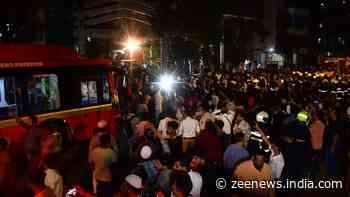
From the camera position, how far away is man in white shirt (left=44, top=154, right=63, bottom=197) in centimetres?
683

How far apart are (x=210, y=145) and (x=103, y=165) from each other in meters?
2.31

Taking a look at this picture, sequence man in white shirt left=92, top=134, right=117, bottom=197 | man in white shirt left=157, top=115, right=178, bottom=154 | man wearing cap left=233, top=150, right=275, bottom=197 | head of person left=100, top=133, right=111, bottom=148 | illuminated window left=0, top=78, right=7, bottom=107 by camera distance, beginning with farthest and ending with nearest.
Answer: illuminated window left=0, top=78, right=7, bottom=107
man in white shirt left=157, top=115, right=178, bottom=154
head of person left=100, top=133, right=111, bottom=148
man in white shirt left=92, top=134, right=117, bottom=197
man wearing cap left=233, top=150, right=275, bottom=197

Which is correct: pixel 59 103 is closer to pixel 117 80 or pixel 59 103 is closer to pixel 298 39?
pixel 117 80

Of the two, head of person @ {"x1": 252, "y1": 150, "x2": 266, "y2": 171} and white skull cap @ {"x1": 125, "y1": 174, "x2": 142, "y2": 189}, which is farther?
head of person @ {"x1": 252, "y1": 150, "x2": 266, "y2": 171}

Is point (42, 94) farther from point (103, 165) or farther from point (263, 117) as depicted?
point (263, 117)

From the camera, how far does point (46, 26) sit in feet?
88.8

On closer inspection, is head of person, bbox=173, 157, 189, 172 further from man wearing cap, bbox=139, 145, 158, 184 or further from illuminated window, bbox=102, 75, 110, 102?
illuminated window, bbox=102, 75, 110, 102

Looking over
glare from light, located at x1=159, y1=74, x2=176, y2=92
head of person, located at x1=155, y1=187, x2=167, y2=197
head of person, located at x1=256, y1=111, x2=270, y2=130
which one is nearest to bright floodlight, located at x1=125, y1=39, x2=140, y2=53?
glare from light, located at x1=159, y1=74, x2=176, y2=92

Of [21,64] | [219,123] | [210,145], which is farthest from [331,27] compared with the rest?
[210,145]

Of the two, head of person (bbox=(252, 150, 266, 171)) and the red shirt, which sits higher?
head of person (bbox=(252, 150, 266, 171))

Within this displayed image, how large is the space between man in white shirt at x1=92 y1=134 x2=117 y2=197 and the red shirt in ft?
6.32

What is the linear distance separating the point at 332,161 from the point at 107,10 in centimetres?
1407

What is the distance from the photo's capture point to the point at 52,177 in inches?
270

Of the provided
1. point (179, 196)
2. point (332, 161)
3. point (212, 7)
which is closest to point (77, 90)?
point (332, 161)
